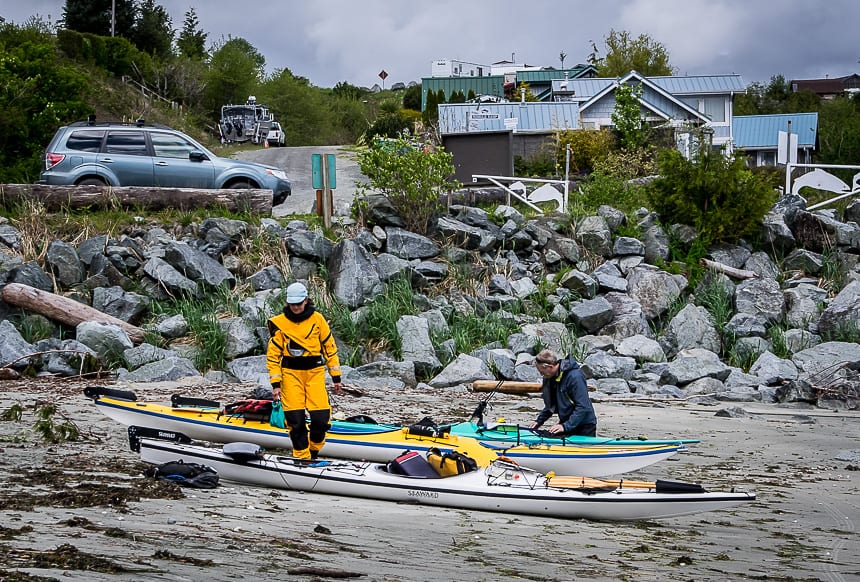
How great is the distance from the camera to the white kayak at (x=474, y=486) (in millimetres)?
7242

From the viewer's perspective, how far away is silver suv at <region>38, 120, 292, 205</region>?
19.4 metres

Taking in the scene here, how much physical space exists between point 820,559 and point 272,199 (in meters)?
15.4

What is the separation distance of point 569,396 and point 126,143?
544 inches

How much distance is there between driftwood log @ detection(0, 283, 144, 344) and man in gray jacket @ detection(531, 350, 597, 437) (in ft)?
27.9

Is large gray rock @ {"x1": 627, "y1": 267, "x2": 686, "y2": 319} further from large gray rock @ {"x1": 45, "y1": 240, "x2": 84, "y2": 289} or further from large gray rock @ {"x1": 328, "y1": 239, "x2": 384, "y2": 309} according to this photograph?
large gray rock @ {"x1": 45, "y1": 240, "x2": 84, "y2": 289}

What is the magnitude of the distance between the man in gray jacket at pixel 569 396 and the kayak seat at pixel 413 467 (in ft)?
4.71

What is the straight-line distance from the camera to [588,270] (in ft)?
63.2

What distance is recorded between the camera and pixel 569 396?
887cm

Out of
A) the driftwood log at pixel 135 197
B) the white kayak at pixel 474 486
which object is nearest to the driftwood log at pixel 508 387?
the white kayak at pixel 474 486

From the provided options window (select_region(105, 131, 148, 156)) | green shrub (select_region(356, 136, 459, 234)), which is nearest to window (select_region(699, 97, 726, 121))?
green shrub (select_region(356, 136, 459, 234))

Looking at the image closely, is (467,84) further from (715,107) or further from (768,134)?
(768,134)

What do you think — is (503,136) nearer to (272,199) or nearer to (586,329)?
→ (272,199)

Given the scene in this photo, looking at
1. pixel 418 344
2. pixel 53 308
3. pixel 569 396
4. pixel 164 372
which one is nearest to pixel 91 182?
pixel 53 308

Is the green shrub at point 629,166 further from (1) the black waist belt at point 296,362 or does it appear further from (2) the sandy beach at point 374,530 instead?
(1) the black waist belt at point 296,362
